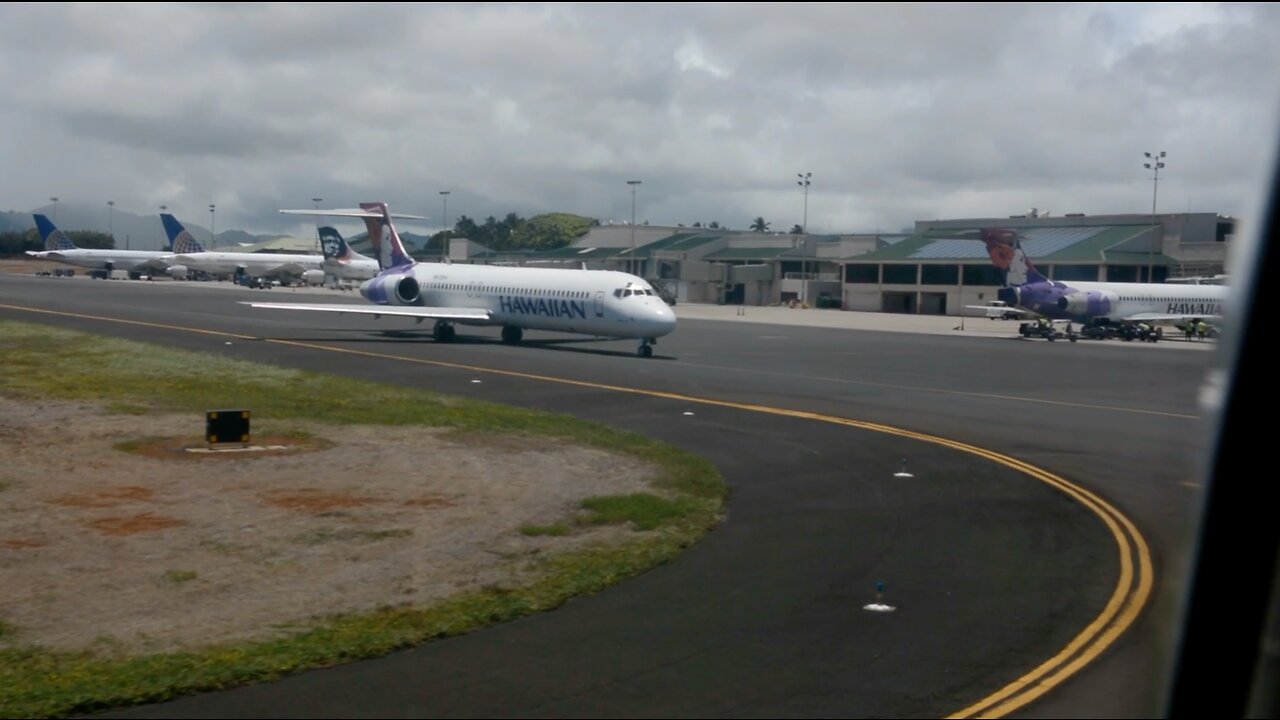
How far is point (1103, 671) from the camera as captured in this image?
365 inches

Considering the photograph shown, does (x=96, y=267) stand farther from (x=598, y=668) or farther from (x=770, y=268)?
(x=598, y=668)

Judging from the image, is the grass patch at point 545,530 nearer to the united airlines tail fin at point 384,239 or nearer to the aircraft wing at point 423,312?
the aircraft wing at point 423,312

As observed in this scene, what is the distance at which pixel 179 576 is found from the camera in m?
12.2

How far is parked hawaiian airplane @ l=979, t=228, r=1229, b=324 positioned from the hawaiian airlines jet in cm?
2429

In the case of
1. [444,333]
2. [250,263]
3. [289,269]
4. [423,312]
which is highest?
[250,263]

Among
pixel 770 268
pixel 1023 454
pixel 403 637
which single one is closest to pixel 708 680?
pixel 403 637

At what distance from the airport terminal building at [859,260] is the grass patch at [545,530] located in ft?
144

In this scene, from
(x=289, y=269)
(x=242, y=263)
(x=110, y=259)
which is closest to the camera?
(x=289, y=269)

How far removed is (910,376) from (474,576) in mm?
27362

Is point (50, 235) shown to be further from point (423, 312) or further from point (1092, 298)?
point (1092, 298)

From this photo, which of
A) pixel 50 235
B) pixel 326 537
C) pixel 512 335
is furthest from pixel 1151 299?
pixel 50 235

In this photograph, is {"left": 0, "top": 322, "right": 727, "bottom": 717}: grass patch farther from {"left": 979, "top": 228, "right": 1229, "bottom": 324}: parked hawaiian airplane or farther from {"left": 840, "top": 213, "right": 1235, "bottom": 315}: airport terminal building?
{"left": 979, "top": 228, "right": 1229, "bottom": 324}: parked hawaiian airplane

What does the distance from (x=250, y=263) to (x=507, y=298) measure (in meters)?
77.1

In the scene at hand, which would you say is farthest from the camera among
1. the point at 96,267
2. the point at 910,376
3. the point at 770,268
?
the point at 96,267
